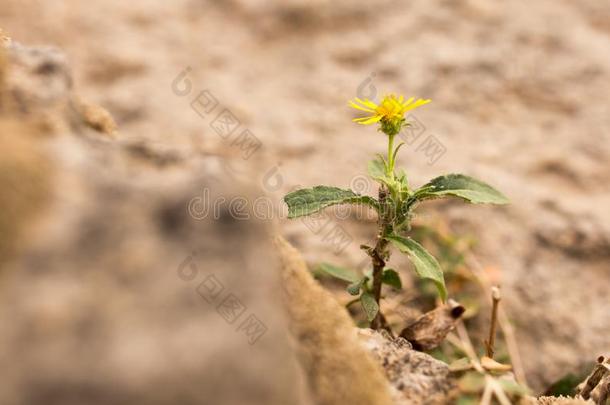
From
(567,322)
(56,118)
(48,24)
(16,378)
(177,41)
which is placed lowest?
(567,322)

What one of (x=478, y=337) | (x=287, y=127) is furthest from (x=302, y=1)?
(x=478, y=337)

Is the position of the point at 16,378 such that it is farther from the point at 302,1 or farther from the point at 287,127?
the point at 302,1

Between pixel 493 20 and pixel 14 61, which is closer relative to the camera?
pixel 14 61

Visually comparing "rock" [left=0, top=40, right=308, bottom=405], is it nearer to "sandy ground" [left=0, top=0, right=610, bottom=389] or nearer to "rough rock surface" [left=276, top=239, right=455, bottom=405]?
"rough rock surface" [left=276, top=239, right=455, bottom=405]

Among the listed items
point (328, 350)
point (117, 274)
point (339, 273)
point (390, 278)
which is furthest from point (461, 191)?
point (117, 274)

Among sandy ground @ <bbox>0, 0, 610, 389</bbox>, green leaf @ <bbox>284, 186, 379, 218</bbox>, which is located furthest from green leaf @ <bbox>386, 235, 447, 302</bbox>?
sandy ground @ <bbox>0, 0, 610, 389</bbox>

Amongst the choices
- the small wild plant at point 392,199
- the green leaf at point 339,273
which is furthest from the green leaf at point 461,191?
the green leaf at point 339,273

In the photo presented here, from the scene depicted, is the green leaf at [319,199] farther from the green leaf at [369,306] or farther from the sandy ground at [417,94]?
the sandy ground at [417,94]
